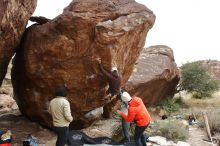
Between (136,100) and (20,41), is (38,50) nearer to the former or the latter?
(20,41)

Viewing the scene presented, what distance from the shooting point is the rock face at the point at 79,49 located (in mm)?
11320

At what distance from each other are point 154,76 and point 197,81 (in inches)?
301

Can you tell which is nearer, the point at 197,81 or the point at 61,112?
the point at 61,112

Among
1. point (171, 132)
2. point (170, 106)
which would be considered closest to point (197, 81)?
point (170, 106)

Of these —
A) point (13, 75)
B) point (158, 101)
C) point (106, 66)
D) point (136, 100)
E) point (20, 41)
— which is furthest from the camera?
point (158, 101)

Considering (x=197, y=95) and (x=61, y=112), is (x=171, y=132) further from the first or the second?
(x=197, y=95)

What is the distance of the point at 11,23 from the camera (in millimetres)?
11445

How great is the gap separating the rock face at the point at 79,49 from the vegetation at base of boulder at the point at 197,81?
47.7 feet

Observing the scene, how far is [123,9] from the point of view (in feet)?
38.7

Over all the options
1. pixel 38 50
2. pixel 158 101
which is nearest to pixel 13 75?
pixel 38 50

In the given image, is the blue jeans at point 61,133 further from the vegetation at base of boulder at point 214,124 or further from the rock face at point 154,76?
the rock face at point 154,76

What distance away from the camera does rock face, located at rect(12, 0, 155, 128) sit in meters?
11.3

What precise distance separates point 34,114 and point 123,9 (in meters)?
4.62

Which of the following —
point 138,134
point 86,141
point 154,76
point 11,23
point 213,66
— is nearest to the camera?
point 138,134
